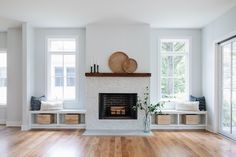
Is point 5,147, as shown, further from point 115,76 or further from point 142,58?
point 142,58

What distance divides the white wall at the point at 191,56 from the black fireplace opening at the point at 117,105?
0.76 metres

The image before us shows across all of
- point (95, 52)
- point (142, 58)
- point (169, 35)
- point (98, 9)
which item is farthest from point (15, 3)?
point (169, 35)

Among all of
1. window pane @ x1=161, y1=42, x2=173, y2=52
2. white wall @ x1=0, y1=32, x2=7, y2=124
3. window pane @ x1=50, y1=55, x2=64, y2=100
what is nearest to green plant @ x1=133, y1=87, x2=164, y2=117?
window pane @ x1=161, y1=42, x2=173, y2=52

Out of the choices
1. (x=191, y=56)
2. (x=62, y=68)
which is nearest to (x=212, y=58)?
(x=191, y=56)

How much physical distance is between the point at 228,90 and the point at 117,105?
275 centimetres

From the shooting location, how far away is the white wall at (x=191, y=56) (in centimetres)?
713

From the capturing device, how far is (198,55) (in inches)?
281

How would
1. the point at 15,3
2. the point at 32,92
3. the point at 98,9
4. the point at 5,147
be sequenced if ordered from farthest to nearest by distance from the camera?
the point at 32,92 < the point at 98,9 < the point at 15,3 < the point at 5,147

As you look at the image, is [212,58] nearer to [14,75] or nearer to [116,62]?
[116,62]

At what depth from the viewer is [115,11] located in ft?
18.3

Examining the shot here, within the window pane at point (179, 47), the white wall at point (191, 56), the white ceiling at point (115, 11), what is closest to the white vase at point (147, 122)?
the white wall at point (191, 56)

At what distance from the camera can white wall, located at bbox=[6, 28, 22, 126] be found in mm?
7203

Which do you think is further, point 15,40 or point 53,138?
point 15,40

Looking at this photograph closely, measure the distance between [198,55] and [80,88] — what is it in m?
3.43
